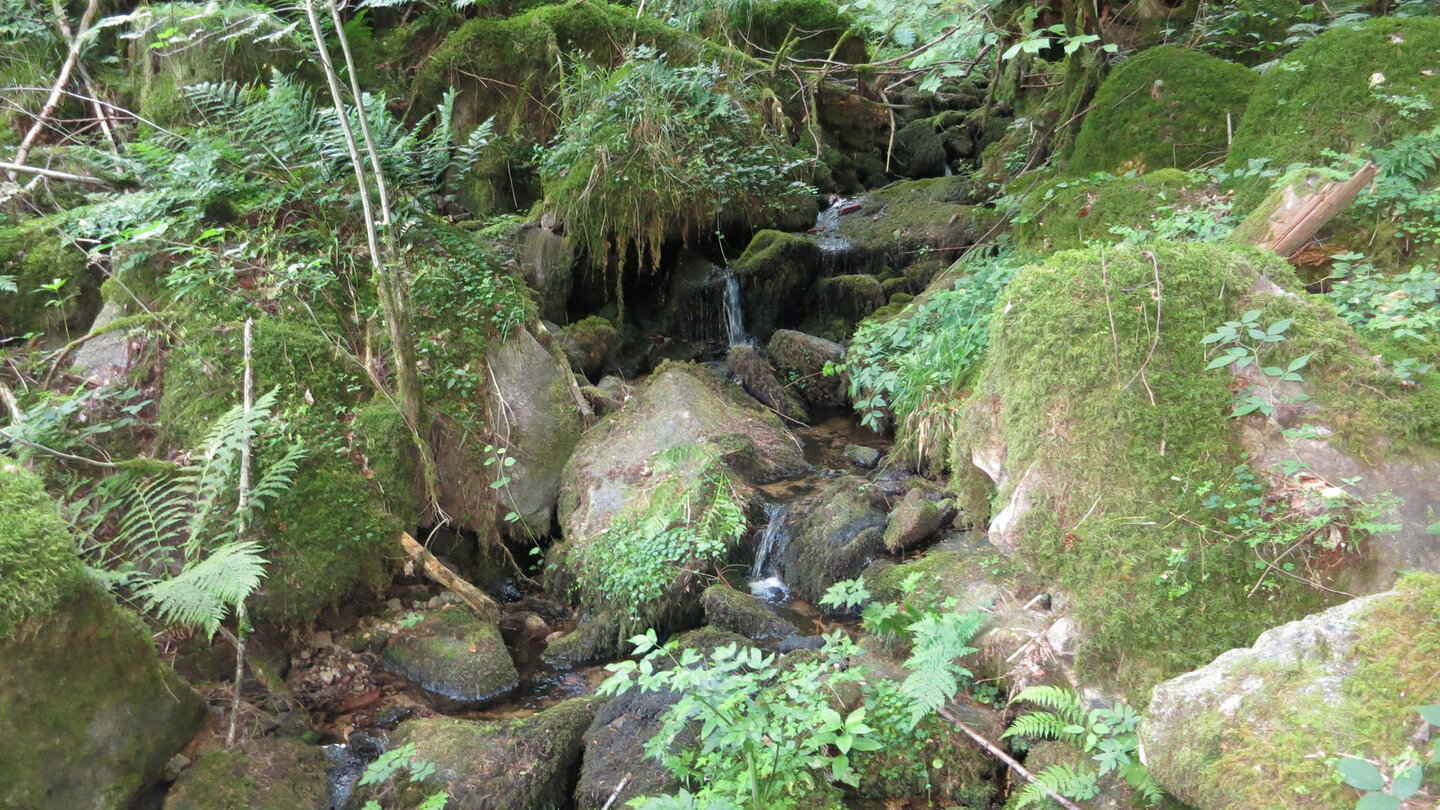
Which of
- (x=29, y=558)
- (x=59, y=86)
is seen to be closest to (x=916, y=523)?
(x=29, y=558)

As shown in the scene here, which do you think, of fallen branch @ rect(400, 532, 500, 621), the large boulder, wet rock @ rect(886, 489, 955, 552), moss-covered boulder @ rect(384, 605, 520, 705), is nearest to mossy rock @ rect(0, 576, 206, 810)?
moss-covered boulder @ rect(384, 605, 520, 705)

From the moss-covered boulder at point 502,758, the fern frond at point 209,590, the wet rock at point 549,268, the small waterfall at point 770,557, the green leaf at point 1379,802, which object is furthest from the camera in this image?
the wet rock at point 549,268

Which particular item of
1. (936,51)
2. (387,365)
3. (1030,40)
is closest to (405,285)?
(387,365)

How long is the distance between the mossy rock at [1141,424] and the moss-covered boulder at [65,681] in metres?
3.85

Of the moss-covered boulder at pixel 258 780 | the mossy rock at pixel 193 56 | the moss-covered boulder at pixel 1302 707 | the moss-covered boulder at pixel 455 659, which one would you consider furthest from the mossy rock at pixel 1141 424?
the mossy rock at pixel 193 56

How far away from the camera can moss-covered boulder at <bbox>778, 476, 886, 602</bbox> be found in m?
4.76

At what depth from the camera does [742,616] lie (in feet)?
14.5

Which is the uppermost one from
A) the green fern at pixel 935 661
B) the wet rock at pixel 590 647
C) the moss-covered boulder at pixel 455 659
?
the green fern at pixel 935 661

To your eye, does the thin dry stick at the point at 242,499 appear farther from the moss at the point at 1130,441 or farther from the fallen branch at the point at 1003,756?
the moss at the point at 1130,441

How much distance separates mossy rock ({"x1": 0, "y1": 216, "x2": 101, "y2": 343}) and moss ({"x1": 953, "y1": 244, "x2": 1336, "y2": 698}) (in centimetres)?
645

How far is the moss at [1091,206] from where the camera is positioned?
477 centimetres

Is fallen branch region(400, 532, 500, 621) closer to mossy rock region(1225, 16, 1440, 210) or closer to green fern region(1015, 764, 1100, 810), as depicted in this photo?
green fern region(1015, 764, 1100, 810)

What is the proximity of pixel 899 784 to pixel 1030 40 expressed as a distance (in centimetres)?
339

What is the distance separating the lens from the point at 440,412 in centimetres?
541
